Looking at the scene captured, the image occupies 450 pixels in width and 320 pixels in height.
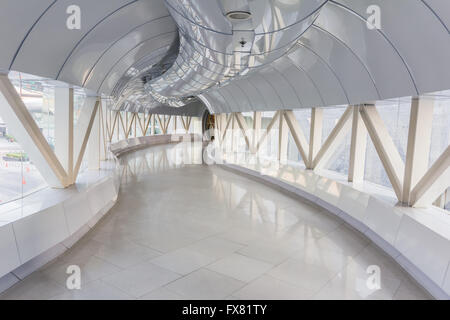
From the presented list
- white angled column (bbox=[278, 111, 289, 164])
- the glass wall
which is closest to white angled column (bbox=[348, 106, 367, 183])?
white angled column (bbox=[278, 111, 289, 164])

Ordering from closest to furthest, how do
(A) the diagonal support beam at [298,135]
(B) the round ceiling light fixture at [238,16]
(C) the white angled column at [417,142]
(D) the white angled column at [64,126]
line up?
(B) the round ceiling light fixture at [238,16]
(C) the white angled column at [417,142]
(D) the white angled column at [64,126]
(A) the diagonal support beam at [298,135]

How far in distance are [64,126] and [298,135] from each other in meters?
9.67

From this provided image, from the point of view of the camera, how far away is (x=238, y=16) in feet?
16.6

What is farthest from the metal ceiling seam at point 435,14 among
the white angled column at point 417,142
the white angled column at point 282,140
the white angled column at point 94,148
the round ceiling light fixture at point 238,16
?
the white angled column at point 94,148

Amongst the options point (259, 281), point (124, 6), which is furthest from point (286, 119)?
point (259, 281)

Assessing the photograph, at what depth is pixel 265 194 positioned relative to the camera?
43.7ft

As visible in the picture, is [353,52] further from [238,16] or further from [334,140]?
[238,16]

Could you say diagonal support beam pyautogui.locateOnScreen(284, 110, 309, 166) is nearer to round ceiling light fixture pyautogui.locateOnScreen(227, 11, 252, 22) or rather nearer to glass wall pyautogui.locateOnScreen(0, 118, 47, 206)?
round ceiling light fixture pyautogui.locateOnScreen(227, 11, 252, 22)

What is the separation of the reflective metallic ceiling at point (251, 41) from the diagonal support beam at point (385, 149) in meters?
0.59

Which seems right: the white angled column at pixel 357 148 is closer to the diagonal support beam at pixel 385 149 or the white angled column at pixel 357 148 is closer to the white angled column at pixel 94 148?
the diagonal support beam at pixel 385 149

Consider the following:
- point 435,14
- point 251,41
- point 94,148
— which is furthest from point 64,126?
point 435,14

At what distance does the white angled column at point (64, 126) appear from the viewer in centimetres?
901

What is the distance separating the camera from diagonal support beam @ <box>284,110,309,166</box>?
14.5 meters
